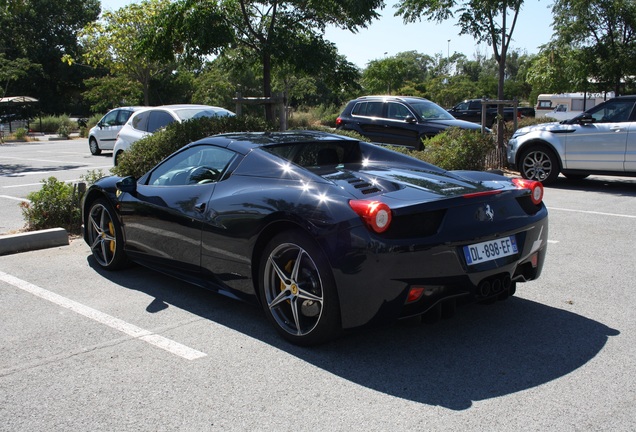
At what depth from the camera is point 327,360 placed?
4.16m

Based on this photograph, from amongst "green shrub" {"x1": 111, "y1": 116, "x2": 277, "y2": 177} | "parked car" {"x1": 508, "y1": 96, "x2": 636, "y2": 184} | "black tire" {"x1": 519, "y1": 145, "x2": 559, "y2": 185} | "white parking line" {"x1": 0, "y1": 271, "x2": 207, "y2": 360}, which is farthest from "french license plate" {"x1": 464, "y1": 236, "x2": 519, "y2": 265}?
"black tire" {"x1": 519, "y1": 145, "x2": 559, "y2": 185}

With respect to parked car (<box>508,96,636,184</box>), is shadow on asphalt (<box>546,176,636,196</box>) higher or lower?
lower

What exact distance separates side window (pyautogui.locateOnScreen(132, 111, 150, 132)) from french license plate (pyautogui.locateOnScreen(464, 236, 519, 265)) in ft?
37.6

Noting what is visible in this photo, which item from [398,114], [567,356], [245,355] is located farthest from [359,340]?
[398,114]

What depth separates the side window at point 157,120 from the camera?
14.0 meters

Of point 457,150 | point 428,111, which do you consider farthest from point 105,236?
point 428,111

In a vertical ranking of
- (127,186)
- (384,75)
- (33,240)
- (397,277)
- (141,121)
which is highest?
(384,75)

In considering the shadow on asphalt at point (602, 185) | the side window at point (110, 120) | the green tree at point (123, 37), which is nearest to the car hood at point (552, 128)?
the shadow on asphalt at point (602, 185)

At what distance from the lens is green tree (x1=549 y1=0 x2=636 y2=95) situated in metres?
16.8

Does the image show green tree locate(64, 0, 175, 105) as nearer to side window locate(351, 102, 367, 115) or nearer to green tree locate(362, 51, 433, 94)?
side window locate(351, 102, 367, 115)

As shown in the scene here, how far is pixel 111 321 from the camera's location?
4930 mm

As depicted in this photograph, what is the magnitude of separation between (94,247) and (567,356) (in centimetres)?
451

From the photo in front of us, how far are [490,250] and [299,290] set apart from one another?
1.28 meters

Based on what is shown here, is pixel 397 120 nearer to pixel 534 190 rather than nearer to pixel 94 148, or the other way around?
pixel 534 190
